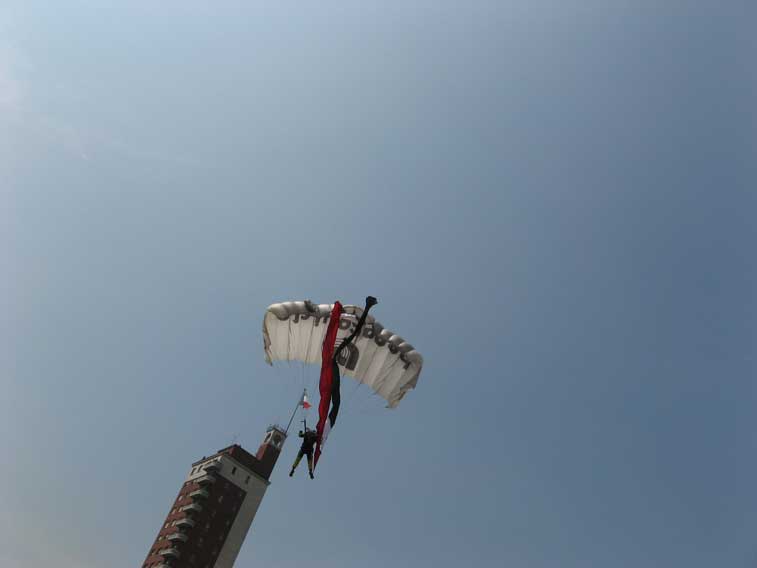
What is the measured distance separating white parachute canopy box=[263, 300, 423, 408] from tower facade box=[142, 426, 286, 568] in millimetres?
59035

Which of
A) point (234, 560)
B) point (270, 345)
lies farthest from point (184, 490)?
point (270, 345)

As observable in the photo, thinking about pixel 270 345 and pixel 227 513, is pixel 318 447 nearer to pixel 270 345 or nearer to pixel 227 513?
pixel 270 345

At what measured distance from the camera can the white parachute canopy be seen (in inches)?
931

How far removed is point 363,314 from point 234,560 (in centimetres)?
6625

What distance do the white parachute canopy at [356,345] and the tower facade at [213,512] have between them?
194 ft

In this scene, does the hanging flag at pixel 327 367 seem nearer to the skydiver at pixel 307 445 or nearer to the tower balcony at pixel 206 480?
the skydiver at pixel 307 445

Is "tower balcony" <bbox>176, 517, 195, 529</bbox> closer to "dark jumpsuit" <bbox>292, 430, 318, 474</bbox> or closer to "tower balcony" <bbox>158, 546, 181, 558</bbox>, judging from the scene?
"tower balcony" <bbox>158, 546, 181, 558</bbox>

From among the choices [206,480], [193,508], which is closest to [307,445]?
[193,508]

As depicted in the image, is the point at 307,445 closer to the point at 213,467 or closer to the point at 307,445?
the point at 307,445

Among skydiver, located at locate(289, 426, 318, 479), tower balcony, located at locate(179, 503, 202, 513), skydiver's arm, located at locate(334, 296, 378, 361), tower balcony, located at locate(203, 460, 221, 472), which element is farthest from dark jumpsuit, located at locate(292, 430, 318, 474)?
tower balcony, located at locate(203, 460, 221, 472)

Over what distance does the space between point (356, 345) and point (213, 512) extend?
205 feet

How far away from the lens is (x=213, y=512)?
2891 inches

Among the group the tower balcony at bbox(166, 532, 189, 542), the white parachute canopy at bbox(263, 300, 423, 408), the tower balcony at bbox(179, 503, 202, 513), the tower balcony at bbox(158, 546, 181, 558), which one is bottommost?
the tower balcony at bbox(158, 546, 181, 558)

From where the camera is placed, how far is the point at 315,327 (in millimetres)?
23844
